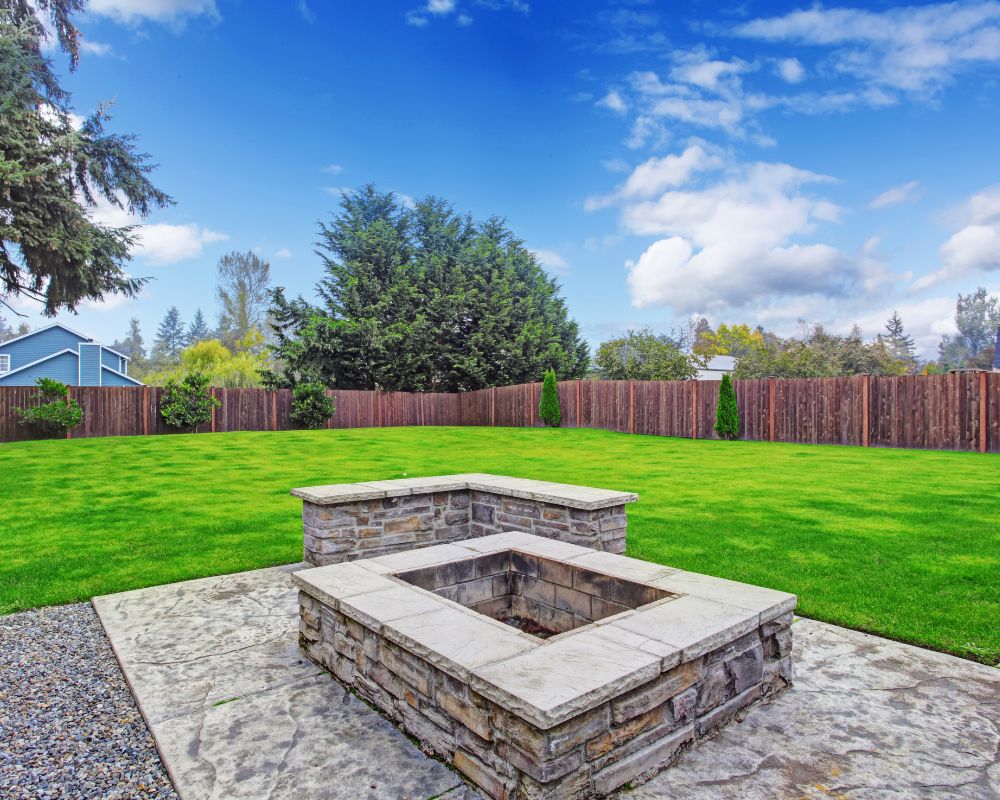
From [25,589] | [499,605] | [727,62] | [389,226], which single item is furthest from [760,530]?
[389,226]

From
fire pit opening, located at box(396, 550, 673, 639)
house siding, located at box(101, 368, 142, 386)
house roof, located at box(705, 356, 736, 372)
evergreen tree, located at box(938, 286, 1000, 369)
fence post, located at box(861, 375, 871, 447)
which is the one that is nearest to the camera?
fire pit opening, located at box(396, 550, 673, 639)

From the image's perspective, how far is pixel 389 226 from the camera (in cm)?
2548

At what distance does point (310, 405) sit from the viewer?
18953 millimetres

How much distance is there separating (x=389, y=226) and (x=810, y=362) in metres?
23.1

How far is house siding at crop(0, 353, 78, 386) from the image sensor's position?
26031 mm

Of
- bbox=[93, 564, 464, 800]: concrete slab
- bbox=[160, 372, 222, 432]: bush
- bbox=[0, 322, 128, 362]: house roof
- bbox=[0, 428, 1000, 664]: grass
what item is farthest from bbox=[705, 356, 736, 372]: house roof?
bbox=[93, 564, 464, 800]: concrete slab

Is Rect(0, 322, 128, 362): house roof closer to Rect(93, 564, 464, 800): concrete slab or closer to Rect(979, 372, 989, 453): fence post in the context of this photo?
Rect(93, 564, 464, 800): concrete slab

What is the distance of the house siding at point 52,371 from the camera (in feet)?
85.4

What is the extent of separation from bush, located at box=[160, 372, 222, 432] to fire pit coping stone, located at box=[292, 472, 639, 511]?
14205 mm

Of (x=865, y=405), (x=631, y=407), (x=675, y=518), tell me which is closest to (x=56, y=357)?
(x=631, y=407)

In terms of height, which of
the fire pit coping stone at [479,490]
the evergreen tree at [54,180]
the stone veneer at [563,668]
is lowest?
the stone veneer at [563,668]

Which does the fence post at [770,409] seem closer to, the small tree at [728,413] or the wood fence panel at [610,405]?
the small tree at [728,413]

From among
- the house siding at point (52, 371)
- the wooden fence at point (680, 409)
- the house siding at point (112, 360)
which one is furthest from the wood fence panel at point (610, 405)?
the house siding at point (112, 360)

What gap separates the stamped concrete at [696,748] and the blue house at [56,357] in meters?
29.6
